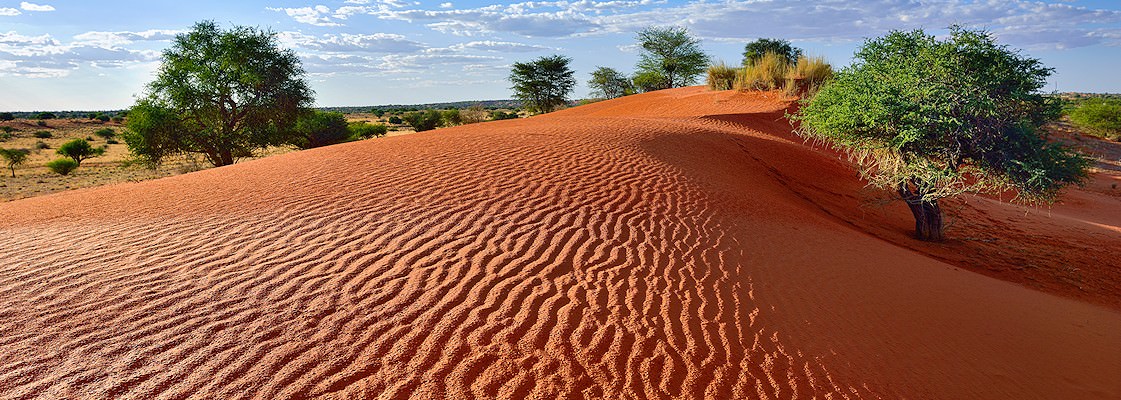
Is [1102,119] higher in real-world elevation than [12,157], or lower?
lower

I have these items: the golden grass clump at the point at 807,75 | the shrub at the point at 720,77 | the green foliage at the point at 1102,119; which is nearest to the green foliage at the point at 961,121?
the golden grass clump at the point at 807,75

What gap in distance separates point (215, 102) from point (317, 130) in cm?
559

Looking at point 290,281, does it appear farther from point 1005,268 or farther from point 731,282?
point 1005,268

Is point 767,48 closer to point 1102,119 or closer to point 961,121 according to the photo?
point 1102,119

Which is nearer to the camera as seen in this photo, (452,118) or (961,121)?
(961,121)

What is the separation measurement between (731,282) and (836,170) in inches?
436

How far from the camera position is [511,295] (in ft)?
17.7

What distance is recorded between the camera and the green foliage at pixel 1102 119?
32.8 metres

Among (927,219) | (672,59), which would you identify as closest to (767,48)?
(672,59)

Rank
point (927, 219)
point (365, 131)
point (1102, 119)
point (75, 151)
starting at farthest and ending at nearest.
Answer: point (365, 131) < point (1102, 119) < point (75, 151) < point (927, 219)

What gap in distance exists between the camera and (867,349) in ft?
16.7

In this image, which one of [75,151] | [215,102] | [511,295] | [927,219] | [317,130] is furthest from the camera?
[75,151]

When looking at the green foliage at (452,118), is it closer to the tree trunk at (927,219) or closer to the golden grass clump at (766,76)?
the golden grass clump at (766,76)

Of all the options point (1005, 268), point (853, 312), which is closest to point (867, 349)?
point (853, 312)
